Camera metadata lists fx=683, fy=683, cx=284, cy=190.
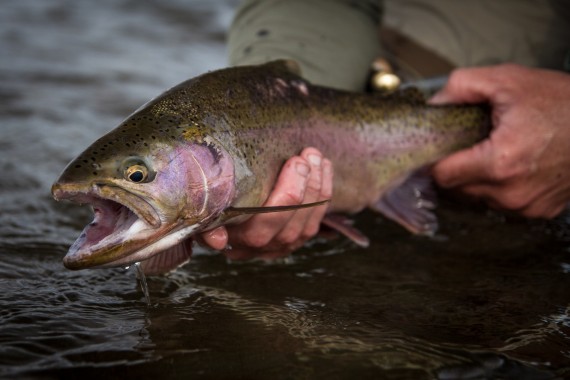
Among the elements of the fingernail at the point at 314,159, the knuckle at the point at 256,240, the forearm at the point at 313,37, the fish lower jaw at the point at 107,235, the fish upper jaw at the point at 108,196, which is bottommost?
the knuckle at the point at 256,240

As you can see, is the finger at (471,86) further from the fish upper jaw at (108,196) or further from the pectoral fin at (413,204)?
the fish upper jaw at (108,196)

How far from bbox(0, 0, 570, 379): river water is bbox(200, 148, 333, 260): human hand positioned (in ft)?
0.40

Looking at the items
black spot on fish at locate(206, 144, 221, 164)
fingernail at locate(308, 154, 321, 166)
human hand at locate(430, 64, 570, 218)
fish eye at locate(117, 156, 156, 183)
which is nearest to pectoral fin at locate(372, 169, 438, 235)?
human hand at locate(430, 64, 570, 218)

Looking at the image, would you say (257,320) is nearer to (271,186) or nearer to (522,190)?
(271,186)

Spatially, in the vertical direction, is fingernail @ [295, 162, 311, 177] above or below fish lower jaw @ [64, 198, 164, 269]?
above

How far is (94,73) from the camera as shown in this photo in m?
5.24

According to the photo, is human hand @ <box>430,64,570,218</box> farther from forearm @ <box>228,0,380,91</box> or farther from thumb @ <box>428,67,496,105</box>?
forearm @ <box>228,0,380,91</box>

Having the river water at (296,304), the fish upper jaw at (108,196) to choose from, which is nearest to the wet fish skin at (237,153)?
the fish upper jaw at (108,196)

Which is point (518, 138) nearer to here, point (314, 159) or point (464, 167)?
point (464, 167)

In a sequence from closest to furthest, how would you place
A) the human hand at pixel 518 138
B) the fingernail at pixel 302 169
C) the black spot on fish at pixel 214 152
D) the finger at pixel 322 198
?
1. the black spot on fish at pixel 214 152
2. the fingernail at pixel 302 169
3. the finger at pixel 322 198
4. the human hand at pixel 518 138

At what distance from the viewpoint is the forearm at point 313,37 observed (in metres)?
3.16

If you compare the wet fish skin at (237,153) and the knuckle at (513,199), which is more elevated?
the wet fish skin at (237,153)

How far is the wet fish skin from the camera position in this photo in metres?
1.82

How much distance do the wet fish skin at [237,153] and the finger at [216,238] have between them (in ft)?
0.17
